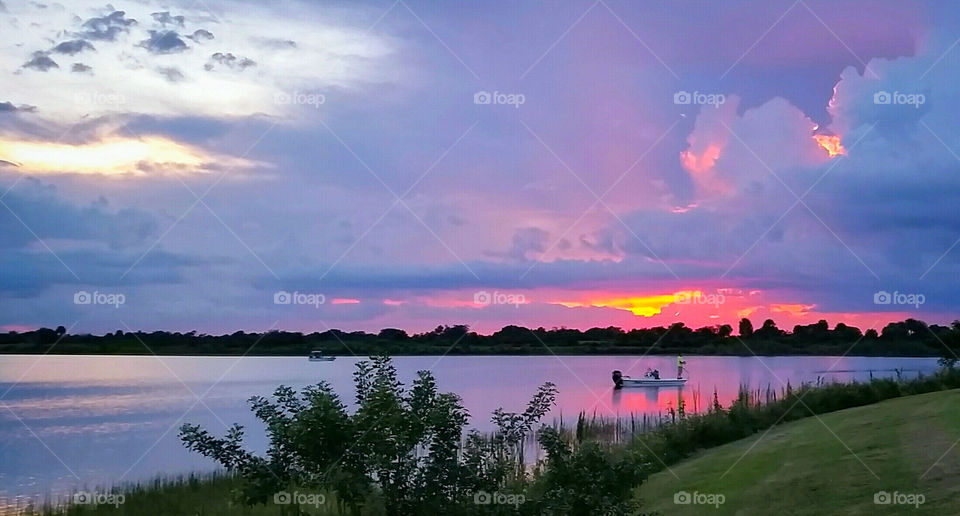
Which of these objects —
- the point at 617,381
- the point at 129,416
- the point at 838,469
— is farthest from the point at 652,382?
the point at 838,469

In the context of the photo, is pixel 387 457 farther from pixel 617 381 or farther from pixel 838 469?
pixel 617 381

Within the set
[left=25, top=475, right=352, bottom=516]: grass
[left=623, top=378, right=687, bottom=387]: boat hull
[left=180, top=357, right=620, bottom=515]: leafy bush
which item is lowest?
[left=25, top=475, right=352, bottom=516]: grass

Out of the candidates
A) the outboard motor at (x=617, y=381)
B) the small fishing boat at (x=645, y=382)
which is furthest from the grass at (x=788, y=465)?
the small fishing boat at (x=645, y=382)

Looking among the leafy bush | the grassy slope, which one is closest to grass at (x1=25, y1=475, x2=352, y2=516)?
the leafy bush

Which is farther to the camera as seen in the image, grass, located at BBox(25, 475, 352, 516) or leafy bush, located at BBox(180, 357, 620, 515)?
grass, located at BBox(25, 475, 352, 516)

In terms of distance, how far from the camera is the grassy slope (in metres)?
10.5

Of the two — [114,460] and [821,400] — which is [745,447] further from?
[114,460]

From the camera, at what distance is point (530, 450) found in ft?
60.0

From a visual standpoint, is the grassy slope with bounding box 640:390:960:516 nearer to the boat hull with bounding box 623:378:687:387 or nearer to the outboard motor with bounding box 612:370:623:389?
the outboard motor with bounding box 612:370:623:389

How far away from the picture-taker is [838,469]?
461 inches

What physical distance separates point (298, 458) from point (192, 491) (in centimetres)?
448

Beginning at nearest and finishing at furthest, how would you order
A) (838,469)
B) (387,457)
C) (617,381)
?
(387,457) → (838,469) → (617,381)

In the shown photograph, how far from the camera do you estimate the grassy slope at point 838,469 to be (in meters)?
10.5

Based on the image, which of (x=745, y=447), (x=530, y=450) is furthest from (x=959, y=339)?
(x=530, y=450)
